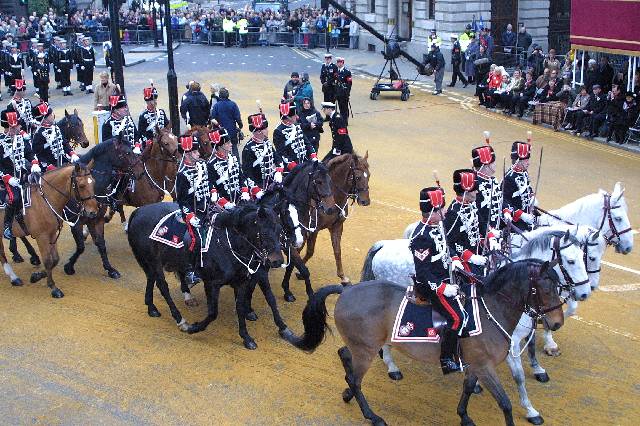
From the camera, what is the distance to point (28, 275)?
13.8 meters

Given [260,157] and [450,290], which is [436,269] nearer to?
[450,290]

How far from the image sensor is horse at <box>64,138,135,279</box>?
13.6 meters

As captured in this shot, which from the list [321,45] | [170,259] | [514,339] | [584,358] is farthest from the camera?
[321,45]

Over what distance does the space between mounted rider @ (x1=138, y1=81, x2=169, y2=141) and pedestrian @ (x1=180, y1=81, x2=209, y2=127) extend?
2.92m

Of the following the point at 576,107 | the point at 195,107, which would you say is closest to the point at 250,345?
the point at 195,107

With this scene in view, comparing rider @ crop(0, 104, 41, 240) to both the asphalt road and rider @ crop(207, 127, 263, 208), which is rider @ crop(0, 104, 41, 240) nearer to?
the asphalt road

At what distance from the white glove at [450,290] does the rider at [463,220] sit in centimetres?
71

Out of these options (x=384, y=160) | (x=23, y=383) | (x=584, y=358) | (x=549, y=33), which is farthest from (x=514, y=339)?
(x=549, y=33)

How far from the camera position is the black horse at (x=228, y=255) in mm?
10445

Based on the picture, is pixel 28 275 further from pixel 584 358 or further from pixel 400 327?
pixel 584 358

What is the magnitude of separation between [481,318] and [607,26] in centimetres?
1708

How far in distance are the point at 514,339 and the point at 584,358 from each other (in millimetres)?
1298


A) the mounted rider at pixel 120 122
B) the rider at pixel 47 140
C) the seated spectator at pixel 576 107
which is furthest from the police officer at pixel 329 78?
the rider at pixel 47 140

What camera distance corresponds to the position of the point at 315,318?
30.9ft
